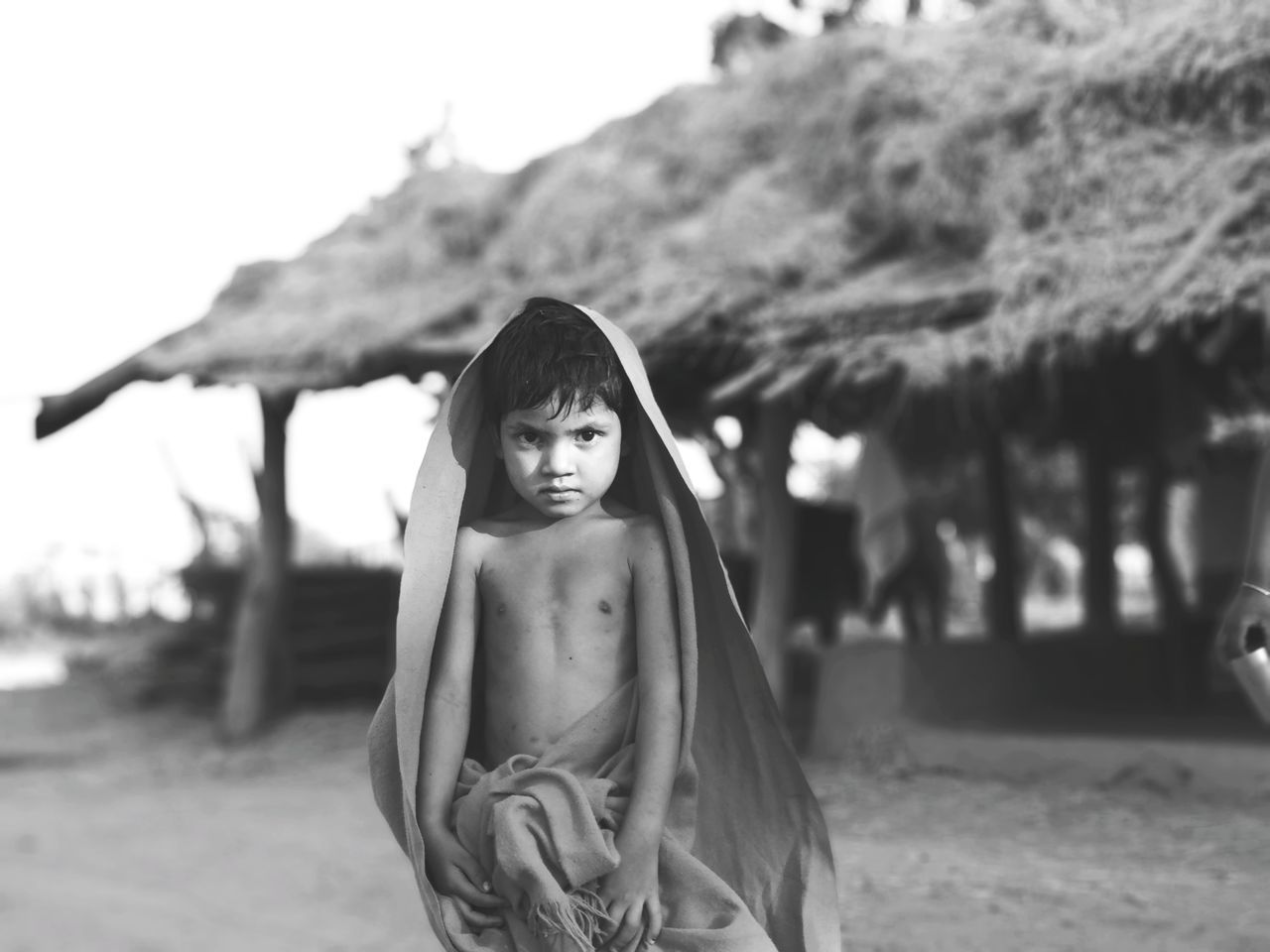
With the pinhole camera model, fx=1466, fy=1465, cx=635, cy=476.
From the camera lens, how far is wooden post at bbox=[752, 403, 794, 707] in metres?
7.98

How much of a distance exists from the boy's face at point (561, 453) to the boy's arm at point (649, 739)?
0.11 metres

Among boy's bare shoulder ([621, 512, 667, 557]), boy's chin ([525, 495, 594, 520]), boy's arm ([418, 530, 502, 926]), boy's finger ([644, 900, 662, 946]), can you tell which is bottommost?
boy's finger ([644, 900, 662, 946])

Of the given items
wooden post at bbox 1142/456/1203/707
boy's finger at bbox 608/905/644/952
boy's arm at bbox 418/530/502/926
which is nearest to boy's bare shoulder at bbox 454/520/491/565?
boy's arm at bbox 418/530/502/926

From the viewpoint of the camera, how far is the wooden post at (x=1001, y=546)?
9.23 meters

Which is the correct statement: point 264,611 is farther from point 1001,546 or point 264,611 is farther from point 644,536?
point 644,536

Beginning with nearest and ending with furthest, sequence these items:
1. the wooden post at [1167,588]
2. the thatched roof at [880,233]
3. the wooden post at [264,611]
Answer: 1. the thatched roof at [880,233]
2. the wooden post at [1167,588]
3. the wooden post at [264,611]

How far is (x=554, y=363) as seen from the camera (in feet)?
6.73

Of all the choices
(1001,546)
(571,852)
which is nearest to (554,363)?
(571,852)

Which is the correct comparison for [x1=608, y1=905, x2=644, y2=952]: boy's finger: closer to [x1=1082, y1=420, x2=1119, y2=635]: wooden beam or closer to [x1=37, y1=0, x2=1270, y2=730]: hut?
[x1=37, y1=0, x2=1270, y2=730]: hut

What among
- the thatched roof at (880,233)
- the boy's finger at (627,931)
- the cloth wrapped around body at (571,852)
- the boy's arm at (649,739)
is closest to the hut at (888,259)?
the thatched roof at (880,233)

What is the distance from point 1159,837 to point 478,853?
14.1 ft

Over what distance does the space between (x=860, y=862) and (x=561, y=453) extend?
12.4 ft

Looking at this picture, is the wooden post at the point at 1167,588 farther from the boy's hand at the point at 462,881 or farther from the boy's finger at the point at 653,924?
the boy's hand at the point at 462,881

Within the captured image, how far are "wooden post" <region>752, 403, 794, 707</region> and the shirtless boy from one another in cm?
589
